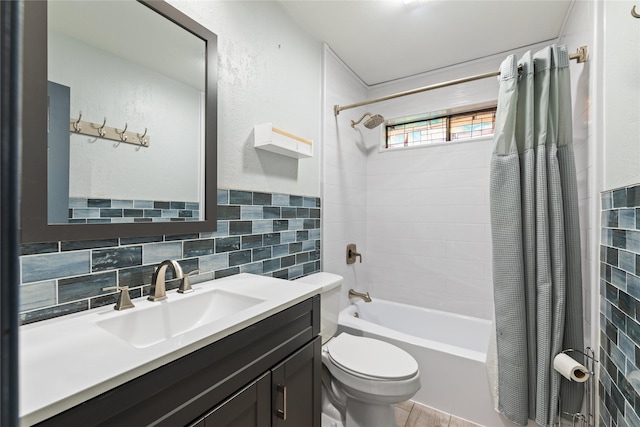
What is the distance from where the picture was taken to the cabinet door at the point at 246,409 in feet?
2.57

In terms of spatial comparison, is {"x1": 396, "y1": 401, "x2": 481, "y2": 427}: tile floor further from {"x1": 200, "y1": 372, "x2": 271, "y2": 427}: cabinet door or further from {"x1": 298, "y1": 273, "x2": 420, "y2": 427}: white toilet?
{"x1": 200, "y1": 372, "x2": 271, "y2": 427}: cabinet door

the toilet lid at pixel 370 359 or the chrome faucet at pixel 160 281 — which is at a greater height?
the chrome faucet at pixel 160 281

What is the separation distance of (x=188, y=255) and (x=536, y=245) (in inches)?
64.7

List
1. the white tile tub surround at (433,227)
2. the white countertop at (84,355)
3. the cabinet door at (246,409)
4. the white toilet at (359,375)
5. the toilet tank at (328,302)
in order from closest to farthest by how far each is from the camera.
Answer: the white countertop at (84,355) → the cabinet door at (246,409) → the white toilet at (359,375) → the toilet tank at (328,302) → the white tile tub surround at (433,227)

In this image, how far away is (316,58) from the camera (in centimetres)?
207

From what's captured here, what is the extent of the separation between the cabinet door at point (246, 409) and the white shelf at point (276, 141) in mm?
1054

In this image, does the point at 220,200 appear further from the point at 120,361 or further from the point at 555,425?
the point at 555,425

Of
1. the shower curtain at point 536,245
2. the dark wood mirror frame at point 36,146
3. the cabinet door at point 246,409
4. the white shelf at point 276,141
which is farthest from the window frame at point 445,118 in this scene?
the dark wood mirror frame at point 36,146

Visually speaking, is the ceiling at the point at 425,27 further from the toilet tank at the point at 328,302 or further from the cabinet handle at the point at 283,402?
the cabinet handle at the point at 283,402

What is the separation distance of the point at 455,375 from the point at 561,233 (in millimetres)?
1000

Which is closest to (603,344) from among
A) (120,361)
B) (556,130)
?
(556,130)

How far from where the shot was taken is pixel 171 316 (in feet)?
3.44

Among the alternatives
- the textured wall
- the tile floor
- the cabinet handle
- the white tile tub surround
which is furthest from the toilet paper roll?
the textured wall

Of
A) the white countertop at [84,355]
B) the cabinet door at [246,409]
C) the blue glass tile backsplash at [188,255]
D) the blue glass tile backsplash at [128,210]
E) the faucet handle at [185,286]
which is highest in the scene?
the blue glass tile backsplash at [128,210]
